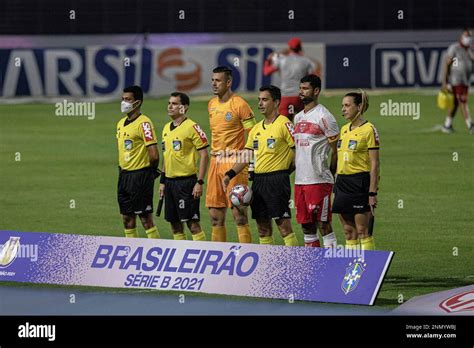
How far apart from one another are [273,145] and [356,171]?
0.98 metres

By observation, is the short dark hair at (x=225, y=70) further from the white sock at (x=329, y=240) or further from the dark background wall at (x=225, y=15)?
the dark background wall at (x=225, y=15)

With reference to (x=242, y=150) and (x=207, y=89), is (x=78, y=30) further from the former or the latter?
(x=242, y=150)

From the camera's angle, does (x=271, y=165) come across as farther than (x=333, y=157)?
Yes

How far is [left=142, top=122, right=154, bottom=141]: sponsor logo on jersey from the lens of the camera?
15281mm

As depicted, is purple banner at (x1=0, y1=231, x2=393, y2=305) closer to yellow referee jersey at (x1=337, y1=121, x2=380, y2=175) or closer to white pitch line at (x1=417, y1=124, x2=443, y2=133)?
yellow referee jersey at (x1=337, y1=121, x2=380, y2=175)

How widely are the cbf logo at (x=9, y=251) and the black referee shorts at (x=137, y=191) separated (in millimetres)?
1643

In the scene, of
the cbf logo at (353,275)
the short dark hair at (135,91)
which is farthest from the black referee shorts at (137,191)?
the cbf logo at (353,275)

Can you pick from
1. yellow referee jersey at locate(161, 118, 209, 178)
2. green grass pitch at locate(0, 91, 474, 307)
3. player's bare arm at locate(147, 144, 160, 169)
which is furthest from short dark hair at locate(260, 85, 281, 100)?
green grass pitch at locate(0, 91, 474, 307)

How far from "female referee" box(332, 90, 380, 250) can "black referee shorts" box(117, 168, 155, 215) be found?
251 cm

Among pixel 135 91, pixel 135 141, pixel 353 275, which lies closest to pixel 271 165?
pixel 135 141

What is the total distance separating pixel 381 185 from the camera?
882 inches

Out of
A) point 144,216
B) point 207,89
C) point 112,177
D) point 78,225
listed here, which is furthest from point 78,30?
point 144,216

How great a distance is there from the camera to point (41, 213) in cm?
1994

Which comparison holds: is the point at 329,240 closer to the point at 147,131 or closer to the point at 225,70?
the point at 225,70
